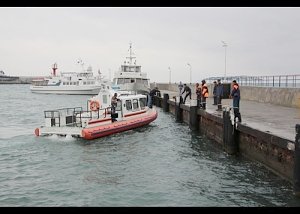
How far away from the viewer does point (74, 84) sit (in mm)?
78312

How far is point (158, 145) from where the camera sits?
1833cm

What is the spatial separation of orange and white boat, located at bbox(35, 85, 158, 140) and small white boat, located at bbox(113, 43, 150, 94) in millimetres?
28075

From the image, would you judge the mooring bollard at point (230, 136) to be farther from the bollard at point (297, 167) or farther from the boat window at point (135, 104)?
the boat window at point (135, 104)

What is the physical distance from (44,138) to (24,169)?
6073 millimetres

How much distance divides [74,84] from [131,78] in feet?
87.1

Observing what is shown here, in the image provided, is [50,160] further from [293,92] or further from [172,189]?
[293,92]

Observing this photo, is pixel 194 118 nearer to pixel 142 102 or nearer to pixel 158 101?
pixel 142 102

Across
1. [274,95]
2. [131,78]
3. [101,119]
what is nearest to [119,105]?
[101,119]

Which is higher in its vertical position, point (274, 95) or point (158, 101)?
point (274, 95)

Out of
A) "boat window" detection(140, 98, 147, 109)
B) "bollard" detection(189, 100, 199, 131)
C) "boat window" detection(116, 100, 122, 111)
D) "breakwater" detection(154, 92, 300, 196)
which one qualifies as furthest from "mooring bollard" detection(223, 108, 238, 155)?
"boat window" detection(140, 98, 147, 109)

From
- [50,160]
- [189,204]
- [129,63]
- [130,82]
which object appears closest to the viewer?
[189,204]

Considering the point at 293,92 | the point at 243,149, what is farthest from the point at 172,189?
the point at 293,92

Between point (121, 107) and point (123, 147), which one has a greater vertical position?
point (121, 107)
